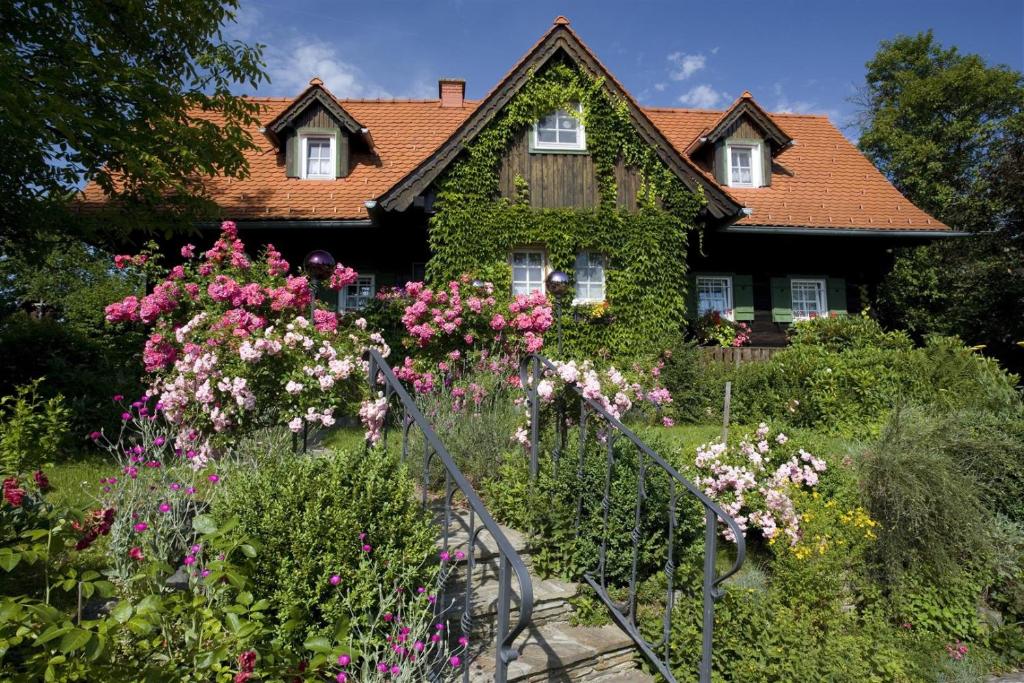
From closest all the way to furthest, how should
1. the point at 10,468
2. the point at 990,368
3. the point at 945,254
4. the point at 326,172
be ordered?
1. the point at 10,468
2. the point at 990,368
3. the point at 326,172
4. the point at 945,254

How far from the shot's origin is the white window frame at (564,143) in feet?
34.9

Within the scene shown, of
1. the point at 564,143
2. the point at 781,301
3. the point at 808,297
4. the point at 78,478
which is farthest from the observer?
the point at 808,297

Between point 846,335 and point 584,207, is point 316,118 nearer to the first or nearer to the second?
point 584,207

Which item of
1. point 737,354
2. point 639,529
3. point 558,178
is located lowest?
point 639,529

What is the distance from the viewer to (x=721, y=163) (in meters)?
12.8

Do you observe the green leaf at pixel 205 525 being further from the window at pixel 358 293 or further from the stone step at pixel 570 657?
the window at pixel 358 293

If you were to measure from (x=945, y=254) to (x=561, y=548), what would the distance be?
63.5 ft

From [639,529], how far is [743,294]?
939 centimetres

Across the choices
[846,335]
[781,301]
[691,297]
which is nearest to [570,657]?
[846,335]

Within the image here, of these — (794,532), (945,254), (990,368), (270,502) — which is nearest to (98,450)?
(270,502)

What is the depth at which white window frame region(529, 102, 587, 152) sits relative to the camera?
10.6m

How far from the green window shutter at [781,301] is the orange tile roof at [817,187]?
1.21 metres

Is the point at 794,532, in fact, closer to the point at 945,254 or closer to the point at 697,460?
the point at 697,460

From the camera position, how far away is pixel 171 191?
961 centimetres
